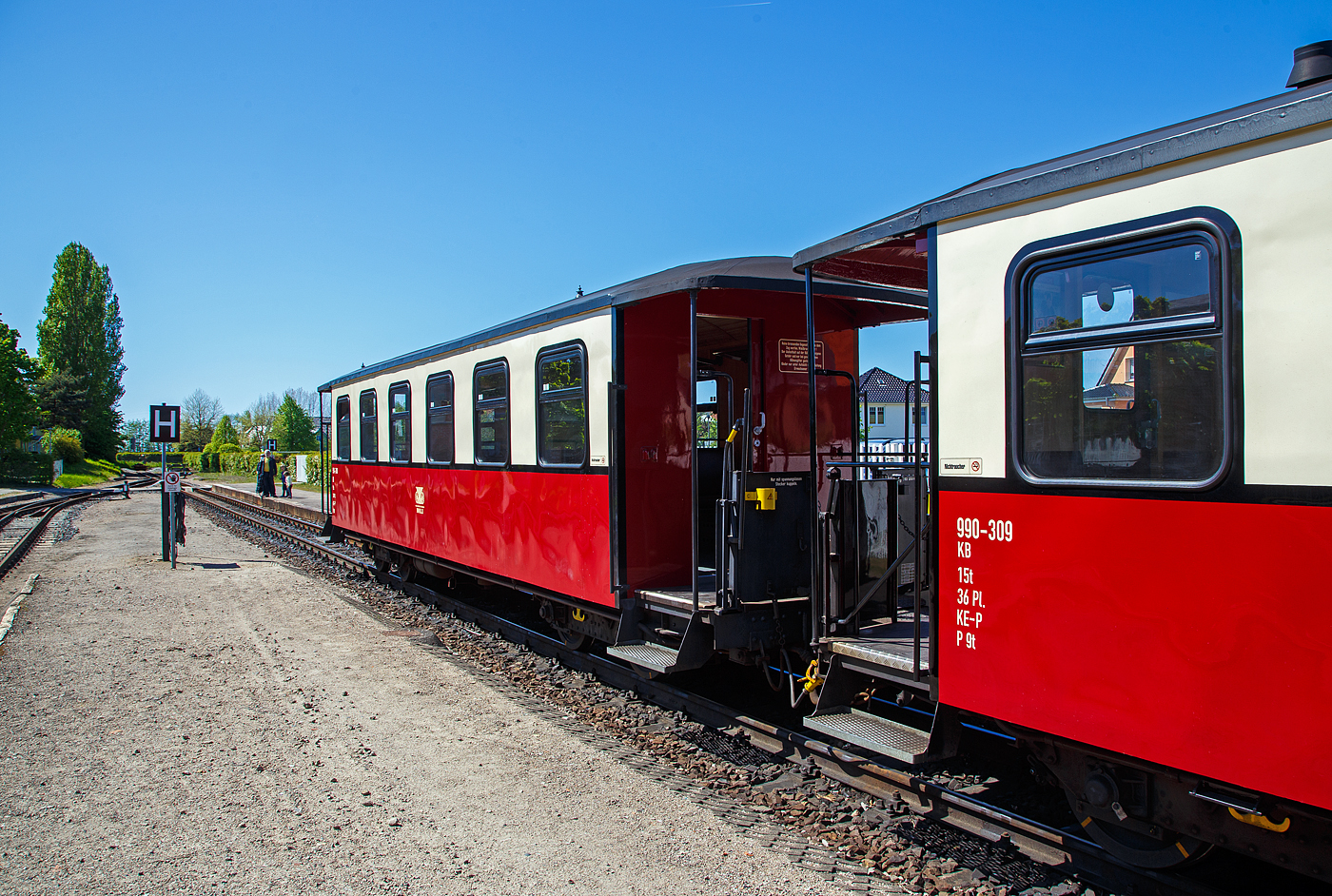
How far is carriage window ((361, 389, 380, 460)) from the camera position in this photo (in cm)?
1252

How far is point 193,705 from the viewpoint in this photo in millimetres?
6711

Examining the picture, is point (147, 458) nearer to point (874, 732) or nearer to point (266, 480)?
point (266, 480)

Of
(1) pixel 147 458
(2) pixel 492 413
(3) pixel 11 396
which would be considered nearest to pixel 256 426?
(1) pixel 147 458

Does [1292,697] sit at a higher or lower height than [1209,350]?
lower

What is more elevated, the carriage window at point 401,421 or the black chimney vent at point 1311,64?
the black chimney vent at point 1311,64

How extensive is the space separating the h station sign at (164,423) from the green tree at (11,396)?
3552cm

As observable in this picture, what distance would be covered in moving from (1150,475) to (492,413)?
22.0 ft

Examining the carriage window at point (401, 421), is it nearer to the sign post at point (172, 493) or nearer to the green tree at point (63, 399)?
the sign post at point (172, 493)

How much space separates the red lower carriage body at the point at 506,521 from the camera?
695cm

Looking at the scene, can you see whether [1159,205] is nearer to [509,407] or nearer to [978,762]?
[978,762]

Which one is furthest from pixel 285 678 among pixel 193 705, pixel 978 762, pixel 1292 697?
pixel 1292 697

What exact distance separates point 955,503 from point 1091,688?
97cm

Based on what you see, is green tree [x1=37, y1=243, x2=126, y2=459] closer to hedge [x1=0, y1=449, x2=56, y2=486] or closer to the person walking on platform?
hedge [x1=0, y1=449, x2=56, y2=486]

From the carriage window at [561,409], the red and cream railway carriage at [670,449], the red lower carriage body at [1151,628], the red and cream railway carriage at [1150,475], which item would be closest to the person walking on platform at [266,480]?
the red and cream railway carriage at [670,449]
